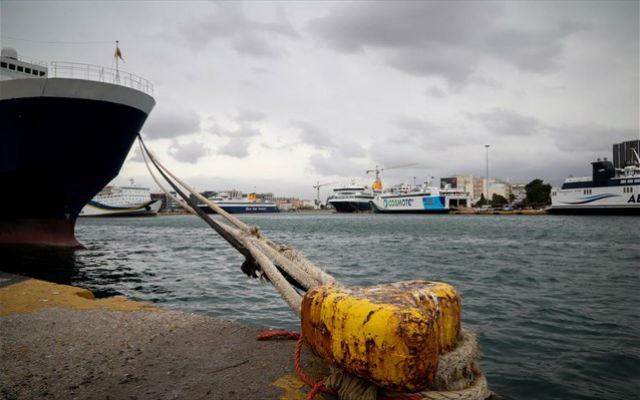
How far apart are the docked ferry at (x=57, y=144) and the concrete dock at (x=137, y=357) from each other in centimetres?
885

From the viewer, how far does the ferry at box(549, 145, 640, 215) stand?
1898 inches

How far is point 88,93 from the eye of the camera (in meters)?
10.7

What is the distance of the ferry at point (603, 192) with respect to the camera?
48.2 meters

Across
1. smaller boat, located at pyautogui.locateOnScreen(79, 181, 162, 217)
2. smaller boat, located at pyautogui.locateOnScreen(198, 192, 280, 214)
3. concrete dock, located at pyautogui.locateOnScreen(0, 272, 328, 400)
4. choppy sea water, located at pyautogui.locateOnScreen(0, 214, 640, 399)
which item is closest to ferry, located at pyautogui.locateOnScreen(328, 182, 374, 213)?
smaller boat, located at pyautogui.locateOnScreen(198, 192, 280, 214)

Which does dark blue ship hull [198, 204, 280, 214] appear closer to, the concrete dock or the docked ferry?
the docked ferry

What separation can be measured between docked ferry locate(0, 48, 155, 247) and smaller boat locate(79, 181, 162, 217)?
59.1 meters

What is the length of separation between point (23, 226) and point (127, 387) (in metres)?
13.8

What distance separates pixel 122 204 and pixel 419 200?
62585 millimetres

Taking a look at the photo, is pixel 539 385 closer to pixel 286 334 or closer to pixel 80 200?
pixel 286 334

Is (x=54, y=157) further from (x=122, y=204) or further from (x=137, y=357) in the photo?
(x=122, y=204)

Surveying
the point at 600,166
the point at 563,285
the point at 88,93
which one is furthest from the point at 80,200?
the point at 600,166

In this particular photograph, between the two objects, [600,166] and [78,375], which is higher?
[600,166]

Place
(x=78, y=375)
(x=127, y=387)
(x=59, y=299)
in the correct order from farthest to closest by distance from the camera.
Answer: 1. (x=59, y=299)
2. (x=78, y=375)
3. (x=127, y=387)

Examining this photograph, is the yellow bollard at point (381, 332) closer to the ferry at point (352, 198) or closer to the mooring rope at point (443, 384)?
the mooring rope at point (443, 384)
